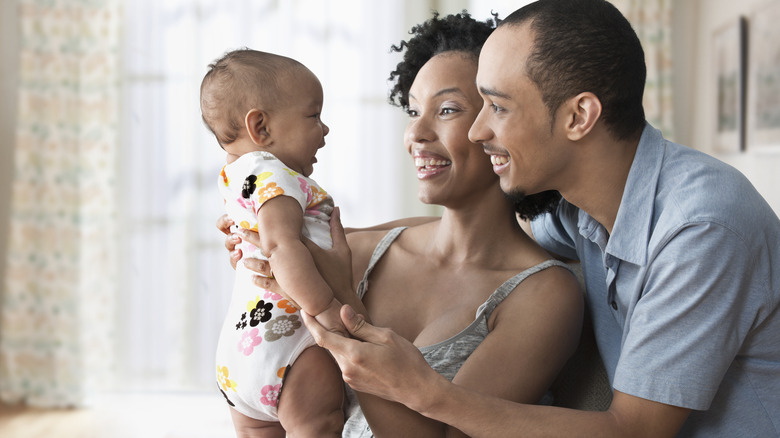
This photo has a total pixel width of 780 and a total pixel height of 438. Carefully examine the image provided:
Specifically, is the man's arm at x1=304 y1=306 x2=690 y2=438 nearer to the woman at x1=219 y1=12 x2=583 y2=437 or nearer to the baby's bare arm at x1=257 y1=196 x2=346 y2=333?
the baby's bare arm at x1=257 y1=196 x2=346 y2=333

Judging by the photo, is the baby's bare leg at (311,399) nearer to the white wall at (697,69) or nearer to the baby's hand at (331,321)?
the baby's hand at (331,321)

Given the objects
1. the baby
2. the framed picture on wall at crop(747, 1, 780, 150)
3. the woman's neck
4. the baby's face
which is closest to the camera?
the baby

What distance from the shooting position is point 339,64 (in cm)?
458

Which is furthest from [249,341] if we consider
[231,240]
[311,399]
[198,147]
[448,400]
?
[198,147]

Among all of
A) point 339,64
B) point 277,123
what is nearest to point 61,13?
point 339,64

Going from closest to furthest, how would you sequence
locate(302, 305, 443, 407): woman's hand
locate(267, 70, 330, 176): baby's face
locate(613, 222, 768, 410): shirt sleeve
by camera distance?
1. locate(613, 222, 768, 410): shirt sleeve
2. locate(302, 305, 443, 407): woman's hand
3. locate(267, 70, 330, 176): baby's face

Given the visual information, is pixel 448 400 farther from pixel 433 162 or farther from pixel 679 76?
pixel 679 76

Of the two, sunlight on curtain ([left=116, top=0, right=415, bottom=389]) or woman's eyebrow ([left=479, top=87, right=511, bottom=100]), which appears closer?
woman's eyebrow ([left=479, top=87, right=511, bottom=100])

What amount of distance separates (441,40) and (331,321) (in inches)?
33.2

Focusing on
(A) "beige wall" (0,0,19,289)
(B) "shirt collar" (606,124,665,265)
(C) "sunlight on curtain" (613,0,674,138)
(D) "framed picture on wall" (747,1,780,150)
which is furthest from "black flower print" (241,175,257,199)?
(A) "beige wall" (0,0,19,289)

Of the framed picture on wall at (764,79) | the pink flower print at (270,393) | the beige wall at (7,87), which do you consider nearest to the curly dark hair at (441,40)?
the pink flower print at (270,393)

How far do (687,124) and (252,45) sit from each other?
3013mm

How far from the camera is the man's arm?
1.22 m

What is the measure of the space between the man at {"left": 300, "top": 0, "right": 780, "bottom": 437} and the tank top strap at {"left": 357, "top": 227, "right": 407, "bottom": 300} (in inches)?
17.9
